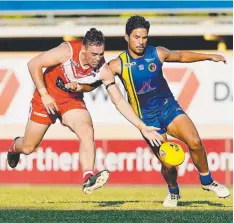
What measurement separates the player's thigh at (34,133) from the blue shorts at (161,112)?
1324mm

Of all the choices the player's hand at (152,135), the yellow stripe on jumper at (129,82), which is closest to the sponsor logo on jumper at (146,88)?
the yellow stripe on jumper at (129,82)

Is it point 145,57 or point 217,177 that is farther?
point 217,177

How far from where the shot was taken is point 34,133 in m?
13.1

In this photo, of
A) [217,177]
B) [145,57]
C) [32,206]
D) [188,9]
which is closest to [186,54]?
[145,57]

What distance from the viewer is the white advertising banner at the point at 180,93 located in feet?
62.8

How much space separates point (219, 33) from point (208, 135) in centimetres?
577

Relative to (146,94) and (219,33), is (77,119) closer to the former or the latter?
(146,94)

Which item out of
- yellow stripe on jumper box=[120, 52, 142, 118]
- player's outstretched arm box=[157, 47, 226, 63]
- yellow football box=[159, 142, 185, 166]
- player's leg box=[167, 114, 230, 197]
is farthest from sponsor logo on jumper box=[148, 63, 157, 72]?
yellow football box=[159, 142, 185, 166]

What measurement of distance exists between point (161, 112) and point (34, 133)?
5.52 feet

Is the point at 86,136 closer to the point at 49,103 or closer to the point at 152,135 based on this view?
the point at 49,103

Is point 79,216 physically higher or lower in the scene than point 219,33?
lower

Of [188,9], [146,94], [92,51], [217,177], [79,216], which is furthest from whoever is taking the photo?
[188,9]

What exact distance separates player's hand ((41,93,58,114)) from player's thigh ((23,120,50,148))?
38.3 inches

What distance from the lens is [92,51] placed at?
11781mm
